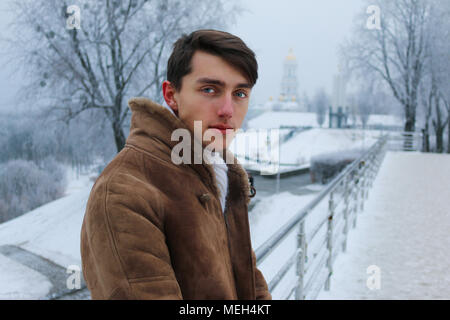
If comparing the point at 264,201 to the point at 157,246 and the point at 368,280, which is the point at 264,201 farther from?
the point at 157,246

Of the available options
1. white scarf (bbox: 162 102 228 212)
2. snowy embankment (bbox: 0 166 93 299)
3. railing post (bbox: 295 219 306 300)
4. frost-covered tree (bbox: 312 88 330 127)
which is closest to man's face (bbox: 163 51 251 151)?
white scarf (bbox: 162 102 228 212)

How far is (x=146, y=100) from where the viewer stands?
2.38 ft

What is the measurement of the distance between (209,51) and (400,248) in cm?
350

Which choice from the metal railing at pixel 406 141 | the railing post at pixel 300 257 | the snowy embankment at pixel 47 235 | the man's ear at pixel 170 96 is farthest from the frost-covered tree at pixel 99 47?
the metal railing at pixel 406 141

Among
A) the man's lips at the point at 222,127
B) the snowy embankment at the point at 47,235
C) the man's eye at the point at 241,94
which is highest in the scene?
the man's eye at the point at 241,94

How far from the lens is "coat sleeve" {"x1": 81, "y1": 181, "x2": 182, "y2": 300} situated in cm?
59

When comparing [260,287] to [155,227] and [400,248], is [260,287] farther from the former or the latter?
[400,248]

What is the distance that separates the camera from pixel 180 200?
689 mm

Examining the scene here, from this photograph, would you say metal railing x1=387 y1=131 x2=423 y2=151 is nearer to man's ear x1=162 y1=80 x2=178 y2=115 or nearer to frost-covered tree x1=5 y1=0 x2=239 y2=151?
frost-covered tree x1=5 y1=0 x2=239 y2=151

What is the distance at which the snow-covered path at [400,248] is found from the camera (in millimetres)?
2830

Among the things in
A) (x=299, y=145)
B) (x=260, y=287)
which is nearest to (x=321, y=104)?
(x=299, y=145)

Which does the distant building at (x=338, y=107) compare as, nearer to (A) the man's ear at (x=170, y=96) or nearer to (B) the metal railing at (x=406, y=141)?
(B) the metal railing at (x=406, y=141)

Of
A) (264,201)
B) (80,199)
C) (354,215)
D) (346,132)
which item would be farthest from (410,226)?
(346,132)

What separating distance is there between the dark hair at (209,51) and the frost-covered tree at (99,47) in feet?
29.1
